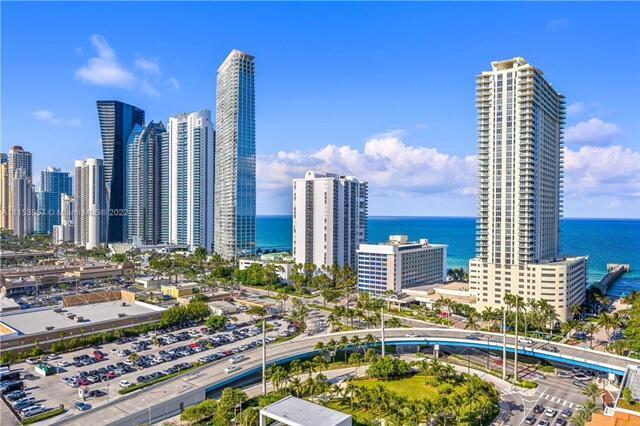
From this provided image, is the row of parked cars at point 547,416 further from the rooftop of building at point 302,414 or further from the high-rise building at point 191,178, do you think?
the high-rise building at point 191,178

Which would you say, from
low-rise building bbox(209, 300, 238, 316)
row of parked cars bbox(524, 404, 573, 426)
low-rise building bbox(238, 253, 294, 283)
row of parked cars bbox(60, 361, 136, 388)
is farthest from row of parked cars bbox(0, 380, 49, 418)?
low-rise building bbox(238, 253, 294, 283)

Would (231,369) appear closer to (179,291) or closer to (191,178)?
(179,291)

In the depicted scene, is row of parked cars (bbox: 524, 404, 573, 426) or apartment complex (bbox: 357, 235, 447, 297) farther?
apartment complex (bbox: 357, 235, 447, 297)

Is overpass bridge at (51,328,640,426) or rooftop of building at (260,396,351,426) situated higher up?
rooftop of building at (260,396,351,426)

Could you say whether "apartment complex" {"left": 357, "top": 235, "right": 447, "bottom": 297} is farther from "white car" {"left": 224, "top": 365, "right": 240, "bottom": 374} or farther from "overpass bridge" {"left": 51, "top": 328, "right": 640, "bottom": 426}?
"white car" {"left": 224, "top": 365, "right": 240, "bottom": 374}

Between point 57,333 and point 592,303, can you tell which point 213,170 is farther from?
point 592,303

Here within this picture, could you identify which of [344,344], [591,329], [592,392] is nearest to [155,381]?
[344,344]

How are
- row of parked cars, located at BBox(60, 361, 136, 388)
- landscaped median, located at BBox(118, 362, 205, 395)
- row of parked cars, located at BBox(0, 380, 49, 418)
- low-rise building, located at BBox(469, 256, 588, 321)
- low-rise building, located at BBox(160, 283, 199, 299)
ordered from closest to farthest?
row of parked cars, located at BBox(0, 380, 49, 418)
landscaped median, located at BBox(118, 362, 205, 395)
row of parked cars, located at BBox(60, 361, 136, 388)
low-rise building, located at BBox(469, 256, 588, 321)
low-rise building, located at BBox(160, 283, 199, 299)
